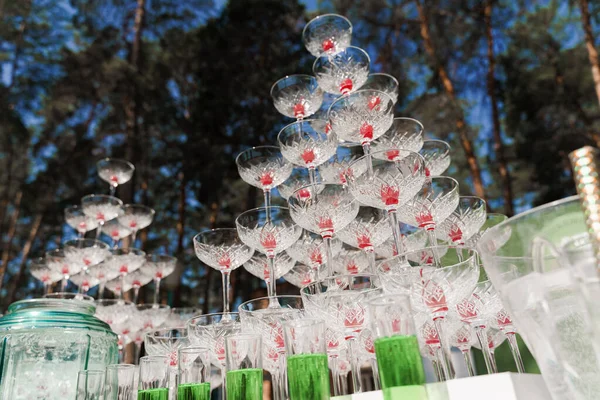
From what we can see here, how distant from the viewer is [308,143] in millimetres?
1177

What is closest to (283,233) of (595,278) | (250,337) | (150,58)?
(250,337)

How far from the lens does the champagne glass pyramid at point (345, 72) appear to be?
4.49ft

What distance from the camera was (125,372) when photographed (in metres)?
0.94

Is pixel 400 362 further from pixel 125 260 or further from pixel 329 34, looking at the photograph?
pixel 125 260

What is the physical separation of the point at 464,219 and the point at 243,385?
623 mm

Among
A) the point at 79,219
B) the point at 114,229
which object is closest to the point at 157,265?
the point at 114,229

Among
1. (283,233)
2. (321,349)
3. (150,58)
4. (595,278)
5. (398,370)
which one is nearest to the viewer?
(595,278)

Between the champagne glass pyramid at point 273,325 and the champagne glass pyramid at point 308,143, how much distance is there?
0.38 meters

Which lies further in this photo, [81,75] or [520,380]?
[81,75]

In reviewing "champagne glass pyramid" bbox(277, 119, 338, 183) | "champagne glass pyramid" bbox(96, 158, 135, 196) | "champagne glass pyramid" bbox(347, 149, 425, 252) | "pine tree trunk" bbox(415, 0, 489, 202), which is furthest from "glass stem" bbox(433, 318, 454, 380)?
"pine tree trunk" bbox(415, 0, 489, 202)

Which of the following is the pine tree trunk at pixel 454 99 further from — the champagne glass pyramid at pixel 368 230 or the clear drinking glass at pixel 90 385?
the clear drinking glass at pixel 90 385

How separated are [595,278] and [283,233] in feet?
2.35

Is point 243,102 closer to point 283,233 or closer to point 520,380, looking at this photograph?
point 283,233

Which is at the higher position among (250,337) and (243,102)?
(243,102)
